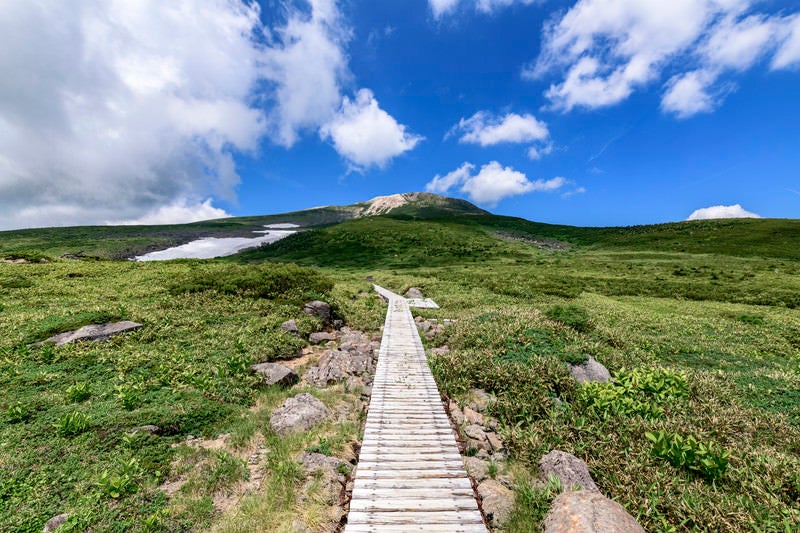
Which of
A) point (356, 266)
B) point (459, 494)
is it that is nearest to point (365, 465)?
point (459, 494)

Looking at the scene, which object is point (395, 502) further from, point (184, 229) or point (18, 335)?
point (184, 229)

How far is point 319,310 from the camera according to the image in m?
22.4

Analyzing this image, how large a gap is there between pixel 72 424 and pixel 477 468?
11.2 metres

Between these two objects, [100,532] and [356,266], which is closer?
[100,532]

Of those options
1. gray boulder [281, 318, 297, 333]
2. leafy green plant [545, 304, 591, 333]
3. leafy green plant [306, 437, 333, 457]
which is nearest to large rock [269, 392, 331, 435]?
leafy green plant [306, 437, 333, 457]

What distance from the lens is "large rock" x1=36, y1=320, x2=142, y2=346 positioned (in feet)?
46.0

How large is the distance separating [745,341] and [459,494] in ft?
69.0

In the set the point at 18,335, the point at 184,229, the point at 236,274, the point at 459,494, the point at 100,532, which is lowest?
the point at 459,494

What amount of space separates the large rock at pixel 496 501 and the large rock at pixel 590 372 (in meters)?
6.63

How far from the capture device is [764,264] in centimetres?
5194

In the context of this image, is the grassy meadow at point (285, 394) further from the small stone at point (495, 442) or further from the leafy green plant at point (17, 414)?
the small stone at point (495, 442)

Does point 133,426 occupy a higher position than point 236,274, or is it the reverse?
point 236,274

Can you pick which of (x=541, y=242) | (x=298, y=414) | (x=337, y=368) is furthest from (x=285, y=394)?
(x=541, y=242)

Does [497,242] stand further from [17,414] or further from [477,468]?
[17,414]
